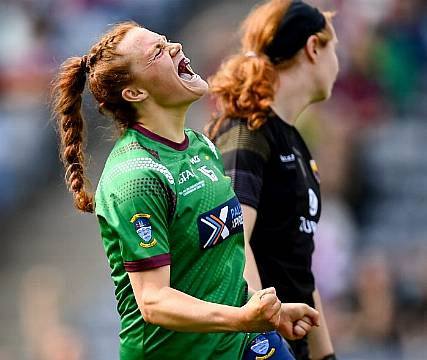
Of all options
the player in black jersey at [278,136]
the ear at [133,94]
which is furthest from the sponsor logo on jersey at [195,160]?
the player in black jersey at [278,136]

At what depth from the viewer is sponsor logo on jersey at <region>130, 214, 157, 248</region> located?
146 inches

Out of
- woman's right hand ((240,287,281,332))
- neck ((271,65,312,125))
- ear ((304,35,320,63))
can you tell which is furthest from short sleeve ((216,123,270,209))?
woman's right hand ((240,287,281,332))

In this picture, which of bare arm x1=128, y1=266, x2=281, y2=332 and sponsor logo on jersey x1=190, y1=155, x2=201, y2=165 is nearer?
bare arm x1=128, y1=266, x2=281, y2=332

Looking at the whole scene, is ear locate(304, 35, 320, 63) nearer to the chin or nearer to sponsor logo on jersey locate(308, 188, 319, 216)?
sponsor logo on jersey locate(308, 188, 319, 216)

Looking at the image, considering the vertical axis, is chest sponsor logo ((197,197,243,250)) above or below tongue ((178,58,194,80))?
below

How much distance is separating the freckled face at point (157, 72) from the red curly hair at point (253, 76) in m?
0.87

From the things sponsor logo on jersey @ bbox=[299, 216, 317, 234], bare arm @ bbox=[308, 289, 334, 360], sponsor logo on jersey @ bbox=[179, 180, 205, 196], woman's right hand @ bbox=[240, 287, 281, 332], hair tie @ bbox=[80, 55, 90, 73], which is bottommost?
woman's right hand @ bbox=[240, 287, 281, 332]

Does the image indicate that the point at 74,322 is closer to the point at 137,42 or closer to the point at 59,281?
the point at 59,281

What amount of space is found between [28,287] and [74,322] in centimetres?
109

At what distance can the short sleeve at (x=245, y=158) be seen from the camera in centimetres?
471

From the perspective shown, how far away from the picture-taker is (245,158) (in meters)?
4.77

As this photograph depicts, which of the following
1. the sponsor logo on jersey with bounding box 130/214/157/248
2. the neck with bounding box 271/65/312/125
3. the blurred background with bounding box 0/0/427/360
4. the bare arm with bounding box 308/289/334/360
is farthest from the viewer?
the blurred background with bounding box 0/0/427/360

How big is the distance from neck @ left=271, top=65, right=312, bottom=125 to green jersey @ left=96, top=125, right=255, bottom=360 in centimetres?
102

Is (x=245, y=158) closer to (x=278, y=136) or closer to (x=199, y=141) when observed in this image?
(x=278, y=136)
